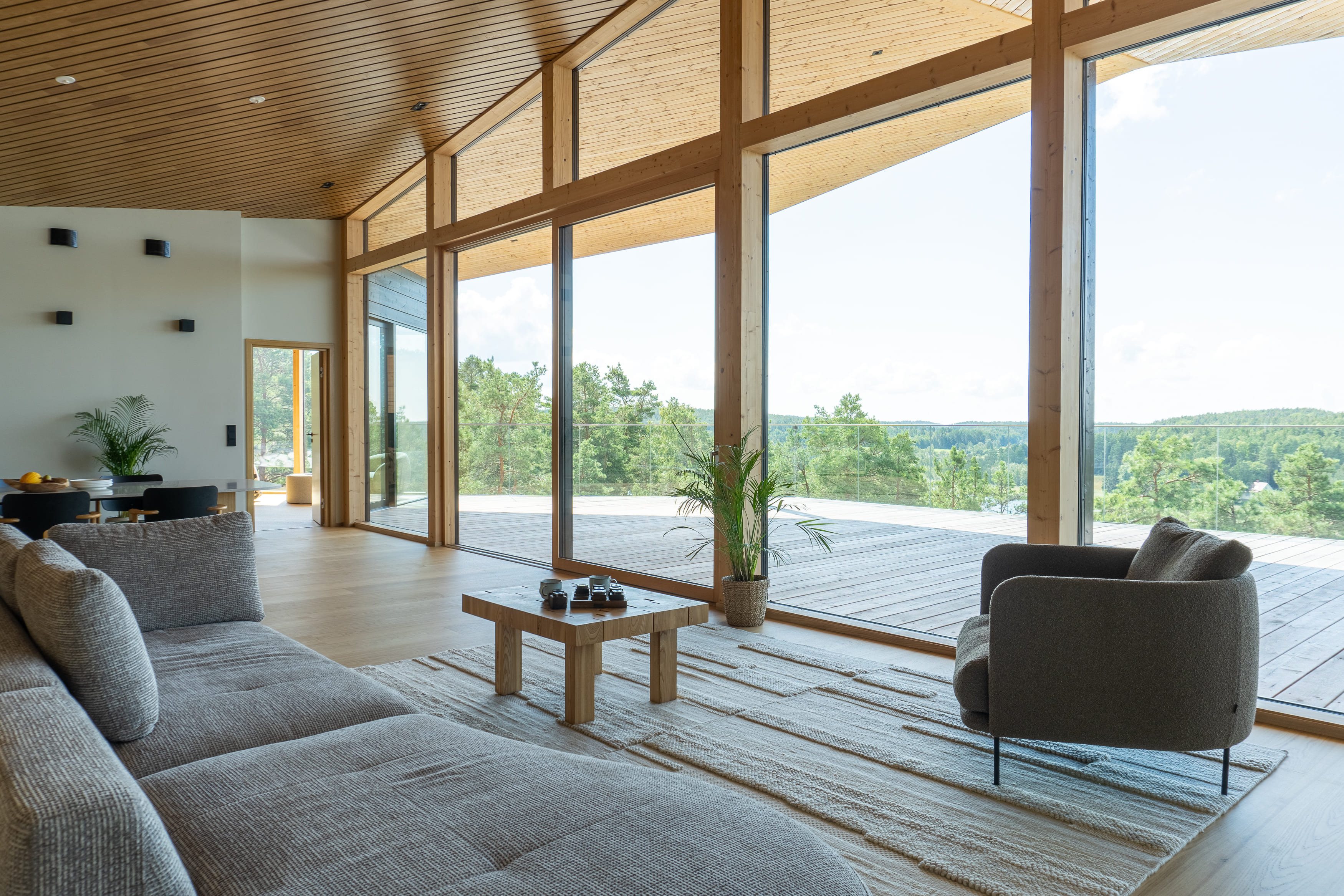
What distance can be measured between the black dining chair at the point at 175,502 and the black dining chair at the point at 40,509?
40 centimetres

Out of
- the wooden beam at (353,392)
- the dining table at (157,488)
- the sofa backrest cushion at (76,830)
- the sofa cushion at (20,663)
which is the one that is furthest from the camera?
the wooden beam at (353,392)

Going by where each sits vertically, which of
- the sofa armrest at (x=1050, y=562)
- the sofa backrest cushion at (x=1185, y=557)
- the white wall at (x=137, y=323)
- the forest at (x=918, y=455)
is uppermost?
the white wall at (x=137, y=323)

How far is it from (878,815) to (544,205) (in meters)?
5.42

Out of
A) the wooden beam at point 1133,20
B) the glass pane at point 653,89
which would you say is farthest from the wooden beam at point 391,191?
the wooden beam at point 1133,20

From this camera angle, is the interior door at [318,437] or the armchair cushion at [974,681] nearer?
the armchair cushion at [974,681]

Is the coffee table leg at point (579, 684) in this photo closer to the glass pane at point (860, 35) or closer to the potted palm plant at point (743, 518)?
the potted palm plant at point (743, 518)

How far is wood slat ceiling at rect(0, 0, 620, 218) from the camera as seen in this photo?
206 inches

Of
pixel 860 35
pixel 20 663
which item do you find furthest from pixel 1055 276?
pixel 20 663

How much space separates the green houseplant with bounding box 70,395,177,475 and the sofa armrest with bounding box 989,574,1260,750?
847cm

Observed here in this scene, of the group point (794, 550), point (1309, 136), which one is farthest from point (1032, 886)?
point (794, 550)

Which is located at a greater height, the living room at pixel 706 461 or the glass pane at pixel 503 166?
the glass pane at pixel 503 166

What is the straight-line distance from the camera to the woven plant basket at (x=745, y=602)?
5.09 m

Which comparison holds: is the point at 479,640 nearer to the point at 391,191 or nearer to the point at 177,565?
the point at 177,565

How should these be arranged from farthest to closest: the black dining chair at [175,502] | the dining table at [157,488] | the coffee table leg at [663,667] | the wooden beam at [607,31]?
the dining table at [157,488]
the black dining chair at [175,502]
the wooden beam at [607,31]
the coffee table leg at [663,667]
